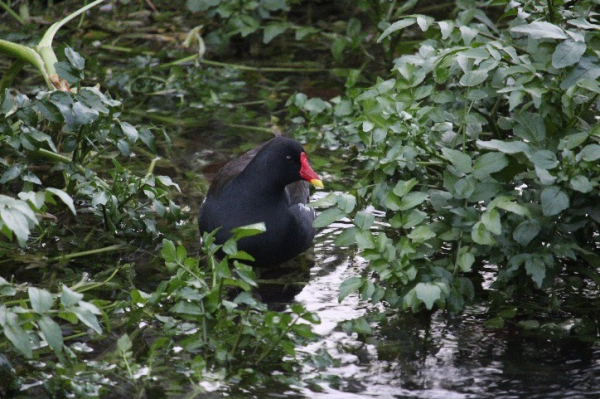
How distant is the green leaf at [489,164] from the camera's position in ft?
9.82

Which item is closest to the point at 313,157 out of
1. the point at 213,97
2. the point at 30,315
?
the point at 213,97

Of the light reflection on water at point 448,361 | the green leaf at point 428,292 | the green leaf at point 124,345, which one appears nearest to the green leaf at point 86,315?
the green leaf at point 124,345

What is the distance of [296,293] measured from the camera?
3.59 m

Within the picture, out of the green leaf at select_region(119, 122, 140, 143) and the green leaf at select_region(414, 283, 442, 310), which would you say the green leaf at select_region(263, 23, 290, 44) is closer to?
the green leaf at select_region(119, 122, 140, 143)

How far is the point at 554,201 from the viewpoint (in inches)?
113

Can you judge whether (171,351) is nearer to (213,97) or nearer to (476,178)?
(476,178)

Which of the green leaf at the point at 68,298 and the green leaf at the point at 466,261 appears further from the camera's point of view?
the green leaf at the point at 466,261

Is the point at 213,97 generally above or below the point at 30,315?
below

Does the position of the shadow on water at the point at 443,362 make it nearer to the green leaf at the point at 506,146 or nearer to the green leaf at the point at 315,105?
the green leaf at the point at 506,146

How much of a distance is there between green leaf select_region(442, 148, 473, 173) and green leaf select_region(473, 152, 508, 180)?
3 cm

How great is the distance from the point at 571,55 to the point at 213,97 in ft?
10.1

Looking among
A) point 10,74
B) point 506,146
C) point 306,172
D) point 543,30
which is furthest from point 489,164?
point 10,74

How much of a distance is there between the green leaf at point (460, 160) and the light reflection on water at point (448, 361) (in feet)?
1.96

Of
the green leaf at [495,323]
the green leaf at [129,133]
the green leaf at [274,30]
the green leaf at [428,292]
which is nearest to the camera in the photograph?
the green leaf at [428,292]
